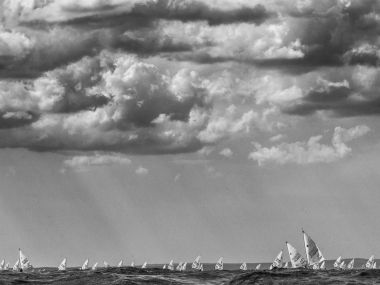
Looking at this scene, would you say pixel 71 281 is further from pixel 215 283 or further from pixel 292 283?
pixel 292 283

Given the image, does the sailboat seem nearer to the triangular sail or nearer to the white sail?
the triangular sail

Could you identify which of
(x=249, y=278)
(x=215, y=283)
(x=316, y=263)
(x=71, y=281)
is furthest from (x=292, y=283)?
(x=316, y=263)

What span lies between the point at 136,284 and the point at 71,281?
40.4 feet

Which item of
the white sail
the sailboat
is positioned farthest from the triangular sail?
the white sail

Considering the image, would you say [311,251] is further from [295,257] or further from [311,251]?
[295,257]

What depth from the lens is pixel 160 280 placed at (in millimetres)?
99188

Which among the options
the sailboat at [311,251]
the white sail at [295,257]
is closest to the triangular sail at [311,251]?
the sailboat at [311,251]

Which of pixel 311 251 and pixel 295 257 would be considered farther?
pixel 295 257

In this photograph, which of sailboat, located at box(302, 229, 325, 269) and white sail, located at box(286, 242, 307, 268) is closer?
sailboat, located at box(302, 229, 325, 269)

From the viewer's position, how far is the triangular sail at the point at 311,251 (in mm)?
187125

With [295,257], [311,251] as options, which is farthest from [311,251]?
[295,257]

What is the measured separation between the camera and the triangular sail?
614 feet

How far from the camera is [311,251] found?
18975 cm

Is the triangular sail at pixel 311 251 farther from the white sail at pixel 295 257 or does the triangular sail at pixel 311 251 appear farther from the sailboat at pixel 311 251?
the white sail at pixel 295 257
